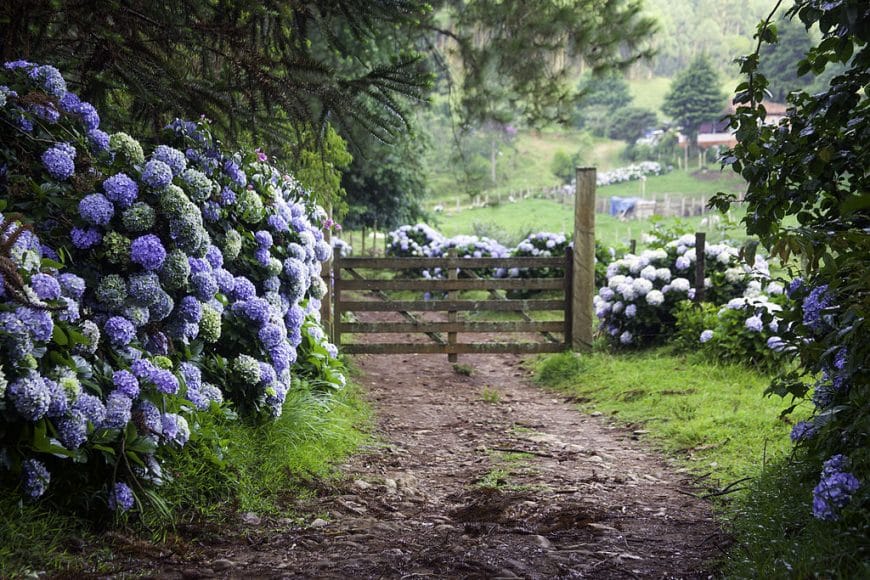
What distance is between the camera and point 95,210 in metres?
3.60

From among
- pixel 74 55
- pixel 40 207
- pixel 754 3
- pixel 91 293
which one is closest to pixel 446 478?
pixel 91 293

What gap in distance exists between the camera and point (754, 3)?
56750 millimetres

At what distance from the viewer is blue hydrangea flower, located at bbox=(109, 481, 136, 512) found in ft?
10.9

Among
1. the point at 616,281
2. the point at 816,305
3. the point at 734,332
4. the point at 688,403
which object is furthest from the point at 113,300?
the point at 616,281

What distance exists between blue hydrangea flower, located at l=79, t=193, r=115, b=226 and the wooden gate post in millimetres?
Answer: 6250

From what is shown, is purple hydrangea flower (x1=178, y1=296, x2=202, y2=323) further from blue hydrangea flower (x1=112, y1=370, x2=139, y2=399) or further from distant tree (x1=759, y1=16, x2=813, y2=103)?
distant tree (x1=759, y1=16, x2=813, y2=103)

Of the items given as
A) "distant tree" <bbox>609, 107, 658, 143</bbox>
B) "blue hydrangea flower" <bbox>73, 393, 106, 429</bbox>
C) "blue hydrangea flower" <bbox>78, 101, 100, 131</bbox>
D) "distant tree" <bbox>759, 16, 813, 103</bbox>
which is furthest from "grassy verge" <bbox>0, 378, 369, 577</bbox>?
"distant tree" <bbox>609, 107, 658, 143</bbox>

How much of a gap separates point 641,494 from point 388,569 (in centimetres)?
185

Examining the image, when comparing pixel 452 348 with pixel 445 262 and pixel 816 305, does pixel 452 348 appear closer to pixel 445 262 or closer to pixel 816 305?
pixel 445 262

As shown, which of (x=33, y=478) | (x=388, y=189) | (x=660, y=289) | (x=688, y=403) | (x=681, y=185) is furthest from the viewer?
(x=681, y=185)

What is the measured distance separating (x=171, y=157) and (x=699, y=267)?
6866 millimetres

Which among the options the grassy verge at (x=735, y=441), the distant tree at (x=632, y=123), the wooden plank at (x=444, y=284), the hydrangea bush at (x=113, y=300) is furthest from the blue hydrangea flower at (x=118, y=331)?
the distant tree at (x=632, y=123)

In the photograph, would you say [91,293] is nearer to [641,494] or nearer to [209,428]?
[209,428]

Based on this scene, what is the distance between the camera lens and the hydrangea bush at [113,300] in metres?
3.04
